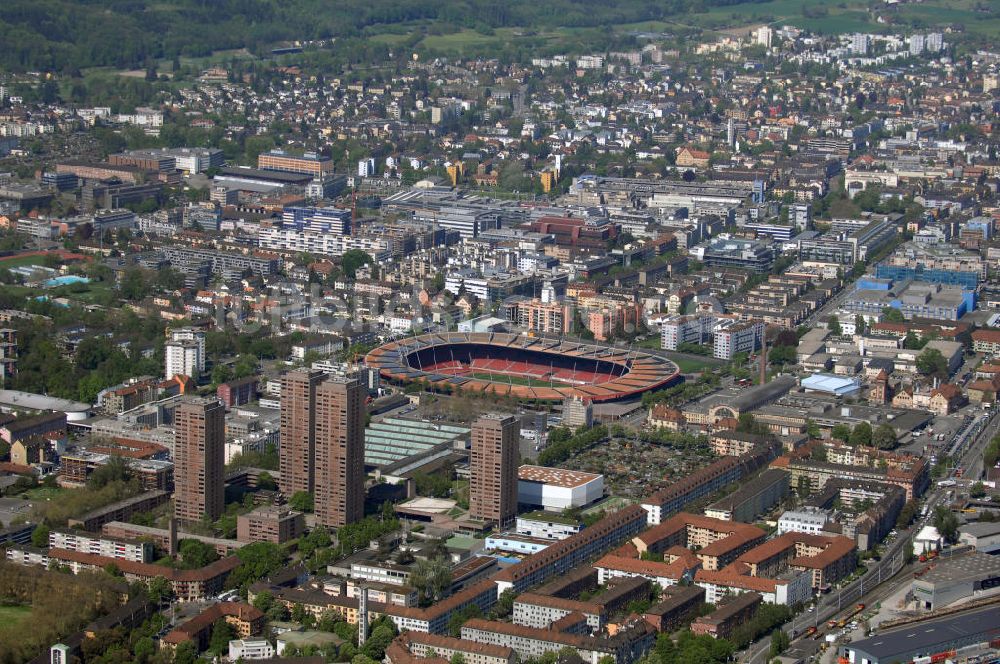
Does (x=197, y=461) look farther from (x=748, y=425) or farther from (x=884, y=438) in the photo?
(x=884, y=438)

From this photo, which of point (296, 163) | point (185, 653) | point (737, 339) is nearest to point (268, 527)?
point (185, 653)

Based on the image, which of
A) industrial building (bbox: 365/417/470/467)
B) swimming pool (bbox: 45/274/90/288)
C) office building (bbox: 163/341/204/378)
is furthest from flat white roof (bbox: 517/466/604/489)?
swimming pool (bbox: 45/274/90/288)

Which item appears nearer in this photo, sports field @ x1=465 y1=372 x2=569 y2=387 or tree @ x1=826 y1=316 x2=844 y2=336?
sports field @ x1=465 y1=372 x2=569 y2=387

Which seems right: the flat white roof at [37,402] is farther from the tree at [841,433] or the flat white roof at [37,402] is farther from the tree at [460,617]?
the tree at [841,433]

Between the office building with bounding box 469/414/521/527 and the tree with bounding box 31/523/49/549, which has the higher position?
the office building with bounding box 469/414/521/527

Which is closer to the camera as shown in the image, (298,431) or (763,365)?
(298,431)

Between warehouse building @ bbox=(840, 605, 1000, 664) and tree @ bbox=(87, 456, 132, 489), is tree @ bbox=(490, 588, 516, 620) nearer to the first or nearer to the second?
warehouse building @ bbox=(840, 605, 1000, 664)

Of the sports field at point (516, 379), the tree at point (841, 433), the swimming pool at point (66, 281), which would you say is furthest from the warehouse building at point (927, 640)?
the swimming pool at point (66, 281)
